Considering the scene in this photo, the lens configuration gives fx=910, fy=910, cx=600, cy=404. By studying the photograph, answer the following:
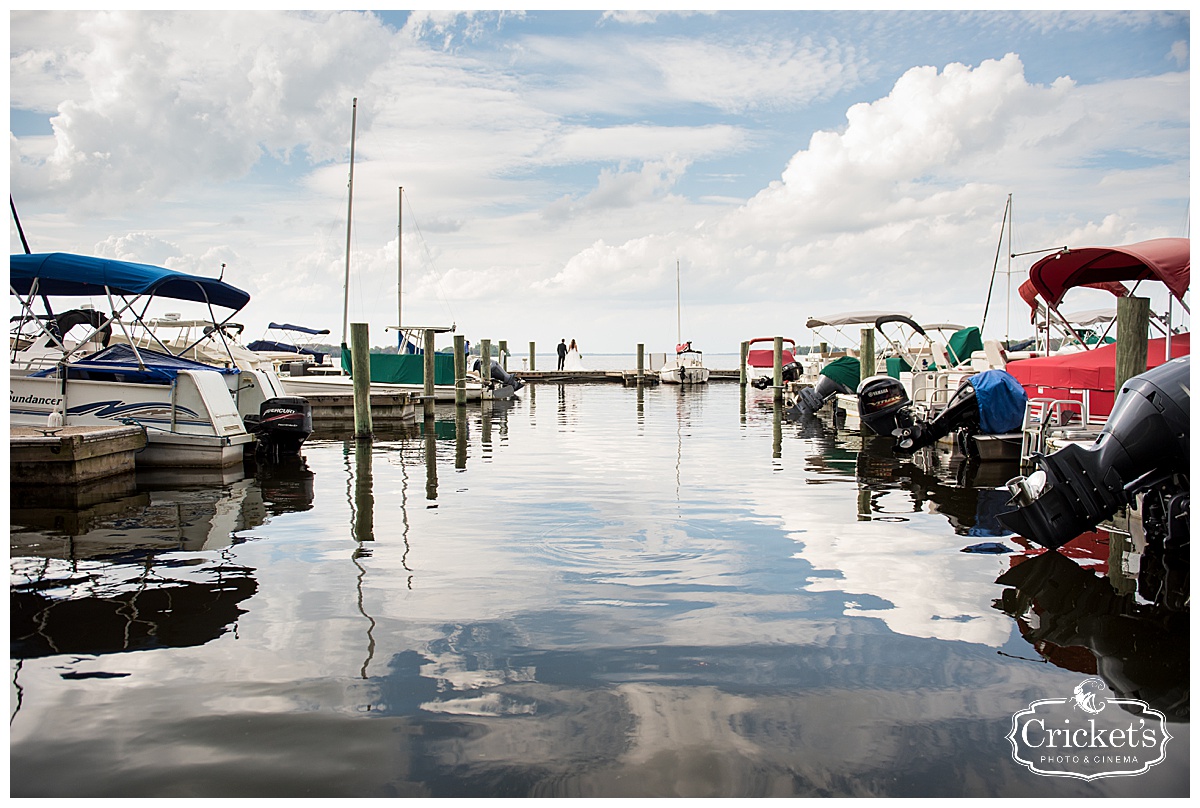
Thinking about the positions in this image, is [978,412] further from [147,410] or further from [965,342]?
[147,410]

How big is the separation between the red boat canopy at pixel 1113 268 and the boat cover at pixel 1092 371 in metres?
0.80

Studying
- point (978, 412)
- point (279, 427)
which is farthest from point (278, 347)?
point (978, 412)

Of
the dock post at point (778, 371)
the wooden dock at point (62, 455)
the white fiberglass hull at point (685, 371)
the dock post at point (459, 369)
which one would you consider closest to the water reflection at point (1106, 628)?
the wooden dock at point (62, 455)

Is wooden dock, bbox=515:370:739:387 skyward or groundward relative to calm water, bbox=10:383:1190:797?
skyward

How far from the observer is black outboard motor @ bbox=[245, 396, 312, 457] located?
14016mm

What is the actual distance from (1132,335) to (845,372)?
629 inches

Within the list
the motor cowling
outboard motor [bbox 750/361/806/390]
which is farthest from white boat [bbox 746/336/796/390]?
the motor cowling

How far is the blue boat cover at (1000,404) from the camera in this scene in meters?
13.5

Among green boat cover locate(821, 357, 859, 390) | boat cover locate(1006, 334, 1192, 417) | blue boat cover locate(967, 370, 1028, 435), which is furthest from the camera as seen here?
green boat cover locate(821, 357, 859, 390)

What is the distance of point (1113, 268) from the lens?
1153 centimetres

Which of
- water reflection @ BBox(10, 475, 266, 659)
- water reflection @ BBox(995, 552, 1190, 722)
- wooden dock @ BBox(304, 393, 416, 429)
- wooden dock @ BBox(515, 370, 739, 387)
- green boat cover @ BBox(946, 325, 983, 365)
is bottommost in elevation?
water reflection @ BBox(995, 552, 1190, 722)

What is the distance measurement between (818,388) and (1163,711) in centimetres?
2085

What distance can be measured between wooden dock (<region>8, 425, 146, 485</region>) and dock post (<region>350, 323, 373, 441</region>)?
19.8 ft

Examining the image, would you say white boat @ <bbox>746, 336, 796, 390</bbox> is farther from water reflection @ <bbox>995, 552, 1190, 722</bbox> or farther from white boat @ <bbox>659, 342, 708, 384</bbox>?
water reflection @ <bbox>995, 552, 1190, 722</bbox>
